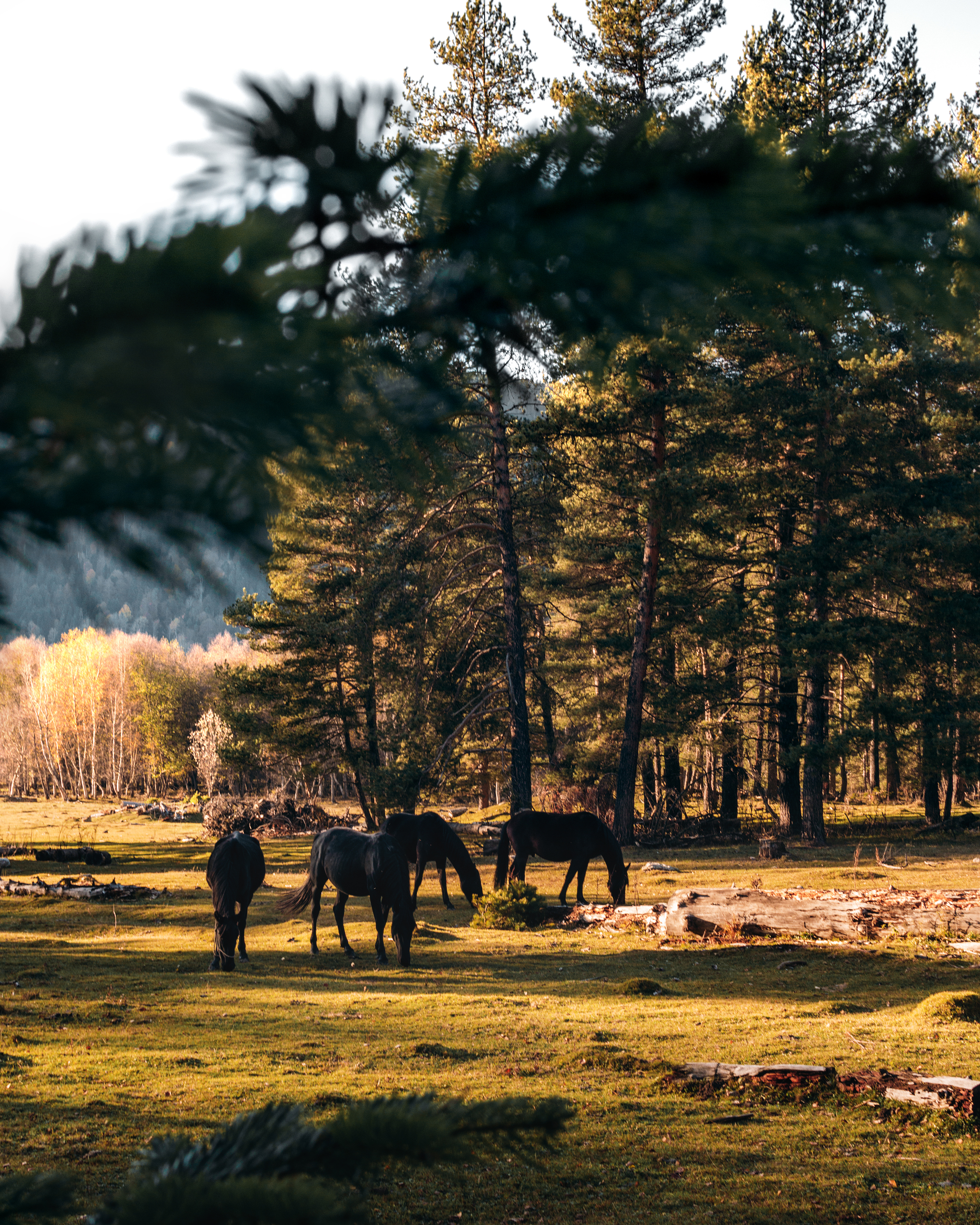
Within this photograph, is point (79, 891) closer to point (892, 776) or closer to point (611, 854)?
point (611, 854)

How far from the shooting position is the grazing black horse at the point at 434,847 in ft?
48.5

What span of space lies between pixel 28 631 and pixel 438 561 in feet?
78.6

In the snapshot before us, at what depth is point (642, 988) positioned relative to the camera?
9508 mm

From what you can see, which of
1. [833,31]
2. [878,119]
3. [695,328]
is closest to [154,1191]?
[695,328]

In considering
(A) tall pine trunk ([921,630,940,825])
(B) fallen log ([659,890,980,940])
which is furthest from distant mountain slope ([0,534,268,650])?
(A) tall pine trunk ([921,630,940,825])

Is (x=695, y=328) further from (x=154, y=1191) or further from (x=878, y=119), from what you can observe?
(x=154, y=1191)

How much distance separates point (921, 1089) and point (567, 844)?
29.7ft

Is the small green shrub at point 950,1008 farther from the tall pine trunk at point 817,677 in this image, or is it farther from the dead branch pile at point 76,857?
the dead branch pile at point 76,857

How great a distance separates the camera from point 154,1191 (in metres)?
0.58

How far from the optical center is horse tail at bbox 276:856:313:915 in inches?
504

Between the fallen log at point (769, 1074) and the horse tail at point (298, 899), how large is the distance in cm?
741

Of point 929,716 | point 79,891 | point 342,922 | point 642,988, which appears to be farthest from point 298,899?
point 929,716

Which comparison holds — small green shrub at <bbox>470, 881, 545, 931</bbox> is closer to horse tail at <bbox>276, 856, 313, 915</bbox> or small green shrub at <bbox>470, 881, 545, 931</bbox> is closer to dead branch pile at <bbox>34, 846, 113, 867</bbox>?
horse tail at <bbox>276, 856, 313, 915</bbox>

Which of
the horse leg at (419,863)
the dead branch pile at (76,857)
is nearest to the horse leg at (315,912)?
the horse leg at (419,863)
